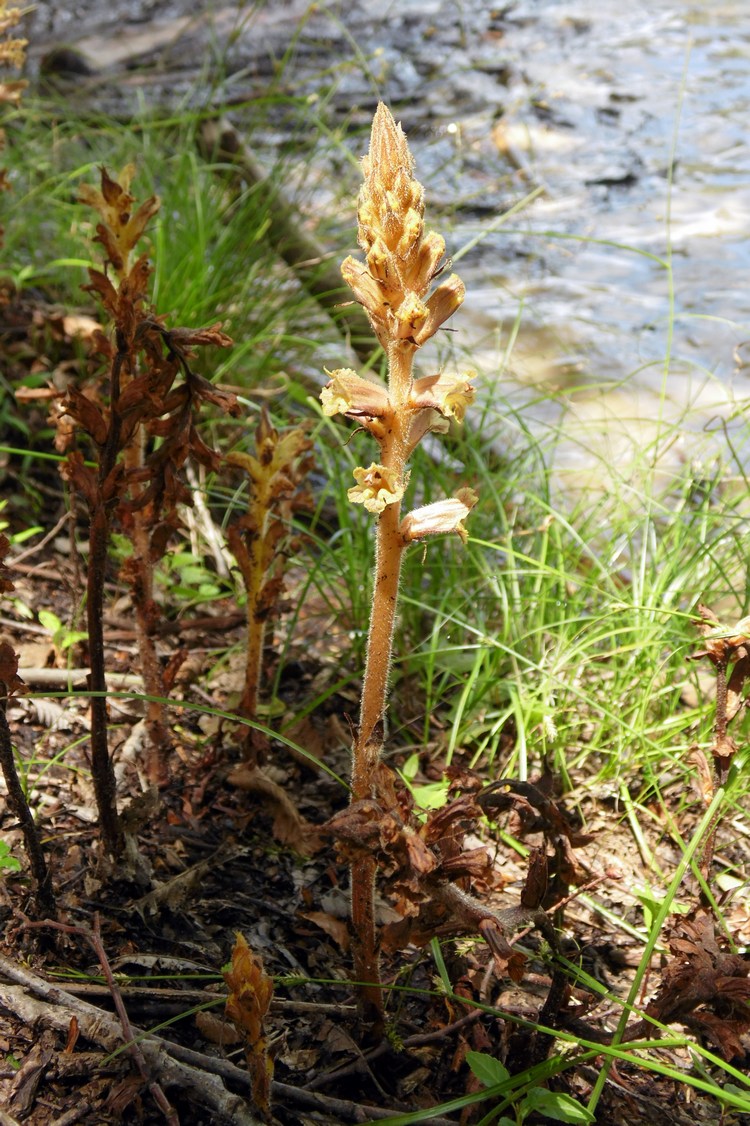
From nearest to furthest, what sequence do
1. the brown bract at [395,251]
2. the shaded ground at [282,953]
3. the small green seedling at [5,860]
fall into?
the brown bract at [395,251], the shaded ground at [282,953], the small green seedling at [5,860]

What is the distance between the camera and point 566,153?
24.5 ft

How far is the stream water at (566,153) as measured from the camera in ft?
14.8

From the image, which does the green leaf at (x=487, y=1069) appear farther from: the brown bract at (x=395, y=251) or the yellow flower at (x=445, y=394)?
the brown bract at (x=395, y=251)

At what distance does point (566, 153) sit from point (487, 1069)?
725 cm

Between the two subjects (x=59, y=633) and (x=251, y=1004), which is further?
(x=59, y=633)

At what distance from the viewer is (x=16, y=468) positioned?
3.17 metres

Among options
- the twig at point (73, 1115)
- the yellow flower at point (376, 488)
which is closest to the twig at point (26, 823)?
the twig at point (73, 1115)

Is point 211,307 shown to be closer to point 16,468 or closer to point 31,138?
point 16,468

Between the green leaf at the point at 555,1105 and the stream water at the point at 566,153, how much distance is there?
2019 millimetres

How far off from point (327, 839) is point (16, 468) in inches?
68.2

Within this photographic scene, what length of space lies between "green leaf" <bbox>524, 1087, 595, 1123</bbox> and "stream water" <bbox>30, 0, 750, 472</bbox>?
2019mm

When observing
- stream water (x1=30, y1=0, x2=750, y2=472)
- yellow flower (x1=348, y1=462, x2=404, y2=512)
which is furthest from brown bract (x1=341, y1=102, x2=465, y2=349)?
stream water (x1=30, y1=0, x2=750, y2=472)

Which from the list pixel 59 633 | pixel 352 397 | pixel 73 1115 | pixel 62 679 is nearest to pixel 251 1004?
pixel 73 1115

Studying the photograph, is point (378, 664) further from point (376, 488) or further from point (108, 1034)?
point (108, 1034)
